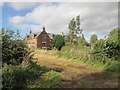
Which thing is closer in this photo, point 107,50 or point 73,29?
point 107,50

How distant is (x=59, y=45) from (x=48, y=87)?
27.5 m

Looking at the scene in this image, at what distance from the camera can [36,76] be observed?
5.39 metres

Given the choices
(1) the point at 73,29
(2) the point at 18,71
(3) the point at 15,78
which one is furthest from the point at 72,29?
(3) the point at 15,78

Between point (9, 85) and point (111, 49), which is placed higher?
point (111, 49)

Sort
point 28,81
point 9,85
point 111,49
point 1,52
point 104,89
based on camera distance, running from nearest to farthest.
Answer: point 9,85, point 104,89, point 28,81, point 1,52, point 111,49

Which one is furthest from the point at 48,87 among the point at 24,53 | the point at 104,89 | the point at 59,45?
the point at 59,45

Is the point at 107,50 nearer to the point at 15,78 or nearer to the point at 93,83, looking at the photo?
the point at 93,83

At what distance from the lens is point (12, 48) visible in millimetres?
5891

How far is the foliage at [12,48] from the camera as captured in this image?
5512mm

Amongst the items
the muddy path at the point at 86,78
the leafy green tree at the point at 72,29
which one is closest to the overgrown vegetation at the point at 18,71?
the muddy path at the point at 86,78

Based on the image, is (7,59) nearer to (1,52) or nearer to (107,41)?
(1,52)

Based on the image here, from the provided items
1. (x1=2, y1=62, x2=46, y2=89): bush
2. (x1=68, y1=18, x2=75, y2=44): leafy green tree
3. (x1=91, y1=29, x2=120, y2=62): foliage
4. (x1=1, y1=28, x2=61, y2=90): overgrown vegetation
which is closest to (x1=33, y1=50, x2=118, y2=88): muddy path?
(x1=1, y1=28, x2=61, y2=90): overgrown vegetation

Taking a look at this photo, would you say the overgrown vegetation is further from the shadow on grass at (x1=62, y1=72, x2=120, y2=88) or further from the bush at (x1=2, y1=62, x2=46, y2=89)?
the shadow on grass at (x1=62, y1=72, x2=120, y2=88)

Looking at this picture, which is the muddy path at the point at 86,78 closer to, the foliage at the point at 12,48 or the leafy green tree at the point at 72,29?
the foliage at the point at 12,48
